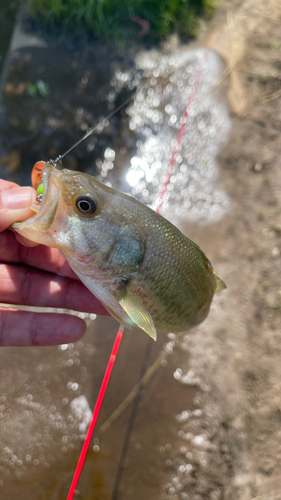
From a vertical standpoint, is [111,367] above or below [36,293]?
below

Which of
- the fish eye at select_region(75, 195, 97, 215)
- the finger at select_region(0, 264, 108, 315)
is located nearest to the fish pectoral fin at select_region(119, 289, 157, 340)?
the fish eye at select_region(75, 195, 97, 215)

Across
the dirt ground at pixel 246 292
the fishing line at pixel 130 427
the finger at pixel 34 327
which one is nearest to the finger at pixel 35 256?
the finger at pixel 34 327

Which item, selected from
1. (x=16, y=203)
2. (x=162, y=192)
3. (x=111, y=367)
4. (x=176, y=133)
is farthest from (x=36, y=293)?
(x=176, y=133)

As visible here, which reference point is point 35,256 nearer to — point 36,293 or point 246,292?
point 36,293

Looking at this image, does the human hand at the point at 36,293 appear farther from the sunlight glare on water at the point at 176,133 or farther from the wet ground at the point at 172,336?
the sunlight glare on water at the point at 176,133

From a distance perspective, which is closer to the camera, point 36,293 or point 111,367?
point 36,293

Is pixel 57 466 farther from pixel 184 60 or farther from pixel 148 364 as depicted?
pixel 184 60

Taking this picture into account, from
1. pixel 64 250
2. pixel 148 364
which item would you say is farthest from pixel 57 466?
pixel 64 250
